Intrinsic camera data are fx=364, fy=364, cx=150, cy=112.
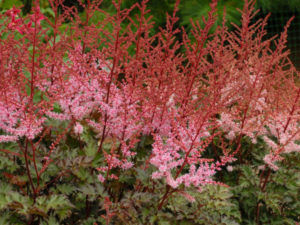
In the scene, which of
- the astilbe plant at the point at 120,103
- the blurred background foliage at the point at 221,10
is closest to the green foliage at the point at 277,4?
the blurred background foliage at the point at 221,10

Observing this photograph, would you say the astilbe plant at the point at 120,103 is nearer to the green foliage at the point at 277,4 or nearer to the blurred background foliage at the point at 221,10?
the blurred background foliage at the point at 221,10

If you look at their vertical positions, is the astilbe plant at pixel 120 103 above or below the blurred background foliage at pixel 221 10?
below

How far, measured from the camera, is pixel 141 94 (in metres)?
2.17

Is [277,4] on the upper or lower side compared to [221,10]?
upper

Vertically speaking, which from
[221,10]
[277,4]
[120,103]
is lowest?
[120,103]

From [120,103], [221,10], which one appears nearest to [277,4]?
[221,10]

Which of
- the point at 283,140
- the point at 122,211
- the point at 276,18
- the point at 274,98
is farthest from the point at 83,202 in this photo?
the point at 276,18

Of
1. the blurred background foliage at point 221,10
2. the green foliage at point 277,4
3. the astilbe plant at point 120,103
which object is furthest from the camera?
the green foliage at point 277,4

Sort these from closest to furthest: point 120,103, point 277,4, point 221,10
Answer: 1. point 120,103
2. point 221,10
3. point 277,4

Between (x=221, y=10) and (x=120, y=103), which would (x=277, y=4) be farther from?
(x=120, y=103)

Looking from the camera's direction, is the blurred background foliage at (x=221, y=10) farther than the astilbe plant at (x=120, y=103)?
Yes

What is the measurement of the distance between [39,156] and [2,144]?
283 millimetres

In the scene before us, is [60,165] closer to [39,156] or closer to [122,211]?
[39,156]

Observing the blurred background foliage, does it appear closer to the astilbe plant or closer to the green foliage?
the green foliage
